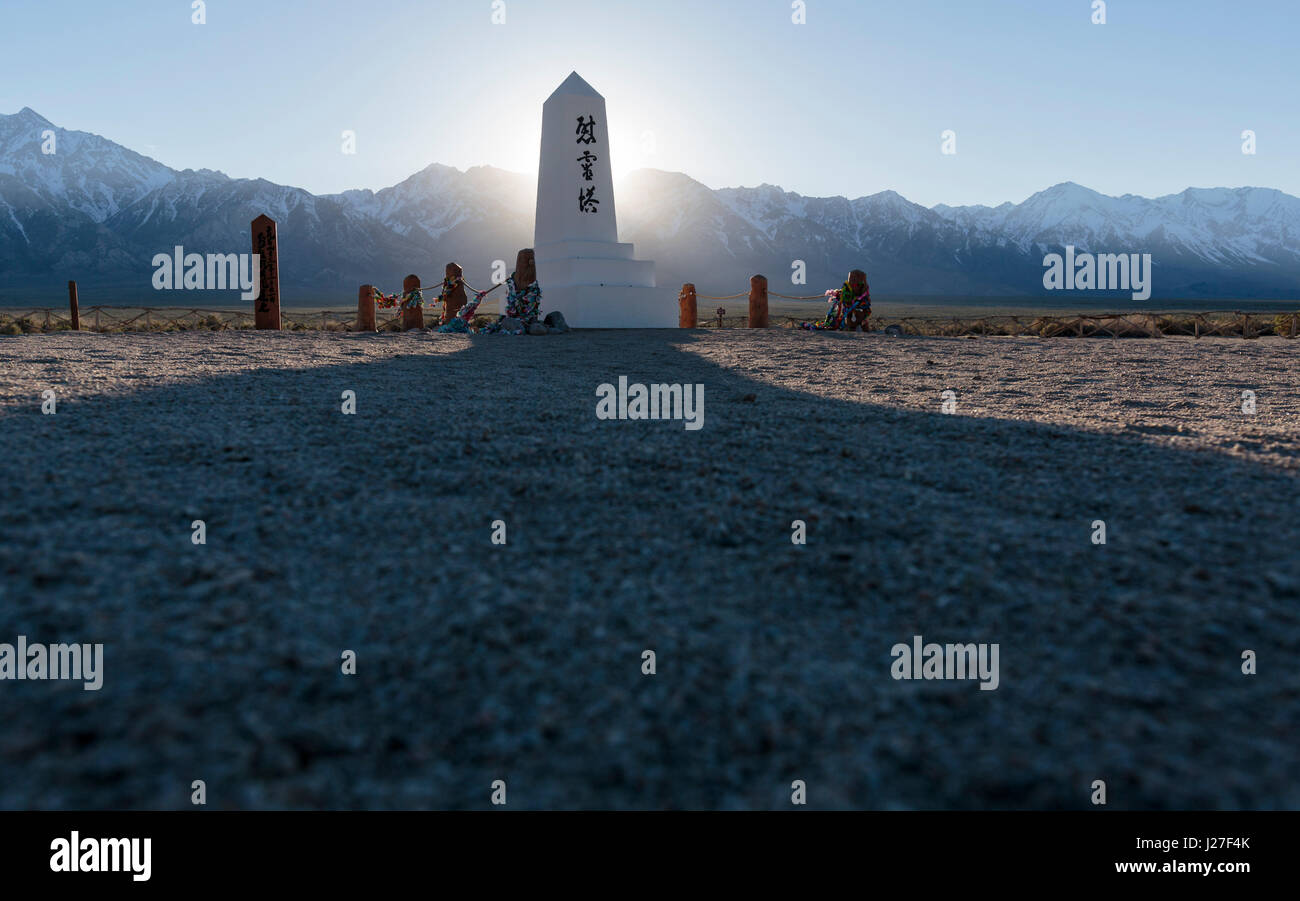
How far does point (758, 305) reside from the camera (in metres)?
20.5

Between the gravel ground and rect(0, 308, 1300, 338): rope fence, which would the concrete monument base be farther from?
the gravel ground

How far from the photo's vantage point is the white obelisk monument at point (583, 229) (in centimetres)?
1945

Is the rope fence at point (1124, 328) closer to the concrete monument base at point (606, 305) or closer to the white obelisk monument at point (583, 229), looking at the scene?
the concrete monument base at point (606, 305)

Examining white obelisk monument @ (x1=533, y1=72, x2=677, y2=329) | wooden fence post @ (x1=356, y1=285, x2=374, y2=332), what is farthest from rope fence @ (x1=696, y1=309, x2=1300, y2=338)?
wooden fence post @ (x1=356, y1=285, x2=374, y2=332)

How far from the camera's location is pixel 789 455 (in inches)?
192

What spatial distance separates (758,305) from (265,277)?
11898 mm

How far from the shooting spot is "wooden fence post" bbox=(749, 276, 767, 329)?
20312mm

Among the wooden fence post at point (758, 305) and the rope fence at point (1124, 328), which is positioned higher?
the wooden fence post at point (758, 305)

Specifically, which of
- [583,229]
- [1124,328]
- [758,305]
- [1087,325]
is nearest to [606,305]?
[583,229]

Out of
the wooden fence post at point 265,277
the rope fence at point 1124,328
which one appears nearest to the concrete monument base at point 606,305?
the rope fence at point 1124,328

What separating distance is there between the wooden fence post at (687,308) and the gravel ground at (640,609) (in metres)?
15.5

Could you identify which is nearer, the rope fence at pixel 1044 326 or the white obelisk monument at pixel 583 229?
the rope fence at pixel 1044 326
